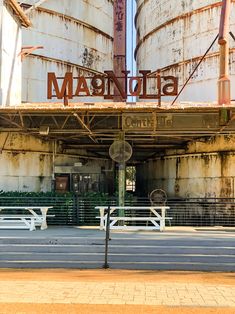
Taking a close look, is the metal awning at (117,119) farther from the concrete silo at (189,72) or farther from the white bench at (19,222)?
the white bench at (19,222)

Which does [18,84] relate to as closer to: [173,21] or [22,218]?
[22,218]

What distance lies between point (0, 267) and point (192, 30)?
62.8ft

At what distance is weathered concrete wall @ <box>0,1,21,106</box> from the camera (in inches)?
744

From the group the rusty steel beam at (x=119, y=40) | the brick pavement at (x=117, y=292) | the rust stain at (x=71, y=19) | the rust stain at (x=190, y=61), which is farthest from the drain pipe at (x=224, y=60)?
the brick pavement at (x=117, y=292)

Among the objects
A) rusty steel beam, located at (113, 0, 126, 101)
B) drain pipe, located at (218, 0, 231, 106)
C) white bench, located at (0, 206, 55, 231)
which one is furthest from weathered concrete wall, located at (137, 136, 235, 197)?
white bench, located at (0, 206, 55, 231)

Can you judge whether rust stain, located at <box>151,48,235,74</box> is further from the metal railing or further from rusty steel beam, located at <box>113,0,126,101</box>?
the metal railing

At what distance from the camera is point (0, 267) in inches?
441

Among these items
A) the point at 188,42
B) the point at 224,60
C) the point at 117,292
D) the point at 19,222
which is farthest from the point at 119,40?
the point at 117,292

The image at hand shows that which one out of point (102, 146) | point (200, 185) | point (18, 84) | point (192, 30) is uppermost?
point (192, 30)

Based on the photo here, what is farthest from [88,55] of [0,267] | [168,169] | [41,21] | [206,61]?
[0,267]

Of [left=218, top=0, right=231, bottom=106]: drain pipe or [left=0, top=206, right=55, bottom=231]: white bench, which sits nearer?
[left=0, top=206, right=55, bottom=231]: white bench

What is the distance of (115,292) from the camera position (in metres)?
8.10

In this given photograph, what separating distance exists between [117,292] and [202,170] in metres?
13.7

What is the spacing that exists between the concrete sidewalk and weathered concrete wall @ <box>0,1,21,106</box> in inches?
414
